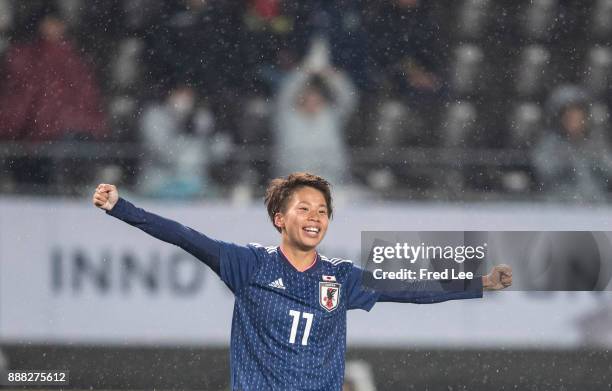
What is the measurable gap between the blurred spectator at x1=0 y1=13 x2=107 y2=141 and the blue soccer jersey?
134 inches

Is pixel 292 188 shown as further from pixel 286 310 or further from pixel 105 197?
pixel 105 197

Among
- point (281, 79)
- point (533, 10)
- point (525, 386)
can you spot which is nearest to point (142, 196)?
point (281, 79)

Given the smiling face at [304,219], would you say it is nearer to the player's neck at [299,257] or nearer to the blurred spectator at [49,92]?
the player's neck at [299,257]

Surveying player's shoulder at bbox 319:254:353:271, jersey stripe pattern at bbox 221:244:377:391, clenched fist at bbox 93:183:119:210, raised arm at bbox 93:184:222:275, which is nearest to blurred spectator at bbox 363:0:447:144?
player's shoulder at bbox 319:254:353:271

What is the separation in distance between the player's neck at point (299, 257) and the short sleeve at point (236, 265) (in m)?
0.10

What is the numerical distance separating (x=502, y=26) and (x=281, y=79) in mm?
1499

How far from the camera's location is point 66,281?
6.58 meters

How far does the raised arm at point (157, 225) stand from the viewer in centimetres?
361

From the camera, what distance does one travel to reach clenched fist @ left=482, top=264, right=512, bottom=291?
3.92 meters

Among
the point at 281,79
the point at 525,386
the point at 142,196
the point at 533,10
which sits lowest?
the point at 525,386

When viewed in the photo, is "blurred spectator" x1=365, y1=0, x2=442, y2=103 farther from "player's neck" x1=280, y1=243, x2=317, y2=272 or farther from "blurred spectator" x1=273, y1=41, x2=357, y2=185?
"player's neck" x1=280, y1=243, x2=317, y2=272

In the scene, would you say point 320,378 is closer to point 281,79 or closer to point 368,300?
point 368,300

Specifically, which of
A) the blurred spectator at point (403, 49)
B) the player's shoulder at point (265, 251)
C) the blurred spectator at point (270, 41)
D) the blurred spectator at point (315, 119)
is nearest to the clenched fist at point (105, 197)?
the player's shoulder at point (265, 251)

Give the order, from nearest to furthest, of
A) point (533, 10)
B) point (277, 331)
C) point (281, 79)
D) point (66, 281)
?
point (277, 331)
point (66, 281)
point (281, 79)
point (533, 10)
